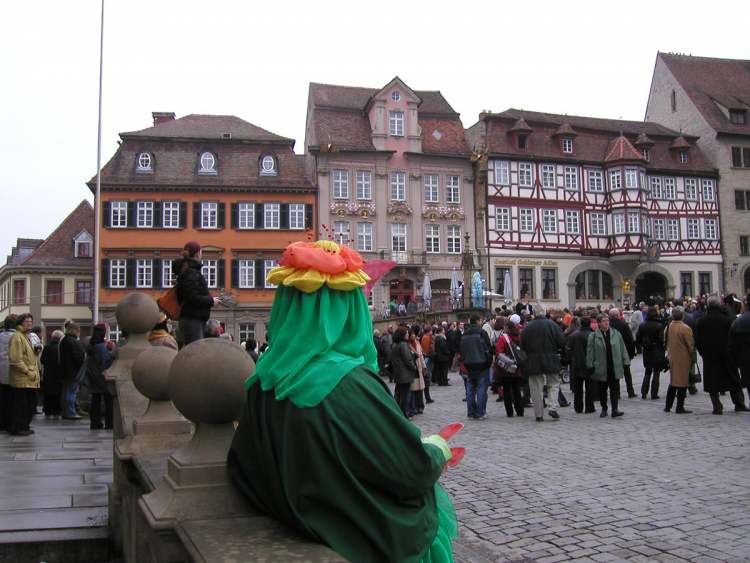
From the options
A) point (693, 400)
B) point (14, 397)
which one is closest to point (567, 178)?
point (693, 400)

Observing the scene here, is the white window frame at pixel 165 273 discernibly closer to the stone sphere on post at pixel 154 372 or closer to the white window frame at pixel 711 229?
the white window frame at pixel 711 229

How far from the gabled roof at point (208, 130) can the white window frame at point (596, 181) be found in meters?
18.4

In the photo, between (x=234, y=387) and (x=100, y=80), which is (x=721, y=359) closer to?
(x=234, y=387)

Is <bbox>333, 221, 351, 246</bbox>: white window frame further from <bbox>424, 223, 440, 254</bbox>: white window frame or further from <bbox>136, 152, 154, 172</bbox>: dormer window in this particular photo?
<bbox>136, 152, 154, 172</bbox>: dormer window

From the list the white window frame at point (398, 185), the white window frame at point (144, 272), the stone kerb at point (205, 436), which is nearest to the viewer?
the stone kerb at point (205, 436)

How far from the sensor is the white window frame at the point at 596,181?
4534 cm

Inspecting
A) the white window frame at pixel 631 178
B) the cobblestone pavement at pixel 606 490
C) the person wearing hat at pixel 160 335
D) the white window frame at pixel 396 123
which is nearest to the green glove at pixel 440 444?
the cobblestone pavement at pixel 606 490

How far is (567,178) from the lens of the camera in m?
44.8

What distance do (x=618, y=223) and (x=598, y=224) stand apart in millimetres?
1173

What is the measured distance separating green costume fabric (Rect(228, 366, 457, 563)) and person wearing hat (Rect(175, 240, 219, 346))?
3.73 m

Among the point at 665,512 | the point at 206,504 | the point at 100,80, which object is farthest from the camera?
the point at 100,80

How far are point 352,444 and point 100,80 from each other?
27.2 m

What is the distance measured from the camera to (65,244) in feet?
153

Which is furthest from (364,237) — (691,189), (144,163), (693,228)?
(691,189)
